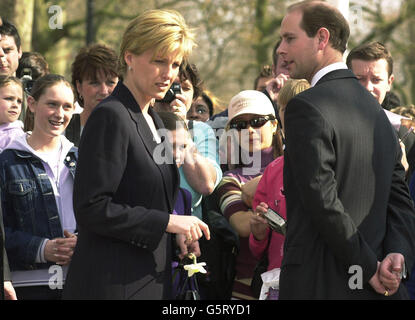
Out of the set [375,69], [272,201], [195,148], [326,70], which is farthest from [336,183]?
[375,69]

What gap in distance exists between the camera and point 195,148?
4.32 m

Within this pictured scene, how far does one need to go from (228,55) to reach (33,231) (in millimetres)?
17962

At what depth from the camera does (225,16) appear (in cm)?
1947

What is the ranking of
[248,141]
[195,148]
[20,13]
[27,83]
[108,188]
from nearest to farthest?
1. [108,188]
2. [195,148]
3. [248,141]
4. [27,83]
5. [20,13]

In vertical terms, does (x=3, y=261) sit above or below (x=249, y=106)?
below

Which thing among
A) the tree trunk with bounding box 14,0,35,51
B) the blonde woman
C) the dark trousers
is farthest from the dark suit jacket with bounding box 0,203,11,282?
the tree trunk with bounding box 14,0,35,51

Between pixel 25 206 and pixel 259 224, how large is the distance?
1275 mm

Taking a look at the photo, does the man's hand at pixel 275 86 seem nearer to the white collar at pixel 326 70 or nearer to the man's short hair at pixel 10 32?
the man's short hair at pixel 10 32

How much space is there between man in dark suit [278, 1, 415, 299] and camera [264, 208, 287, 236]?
2.03ft

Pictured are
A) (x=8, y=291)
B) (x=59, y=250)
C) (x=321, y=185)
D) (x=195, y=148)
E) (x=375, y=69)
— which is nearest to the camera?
(x=321, y=185)

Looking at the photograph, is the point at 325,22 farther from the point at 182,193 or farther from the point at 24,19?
the point at 24,19

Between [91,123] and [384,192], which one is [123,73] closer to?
[91,123]

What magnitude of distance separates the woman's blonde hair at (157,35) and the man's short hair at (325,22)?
57 cm
